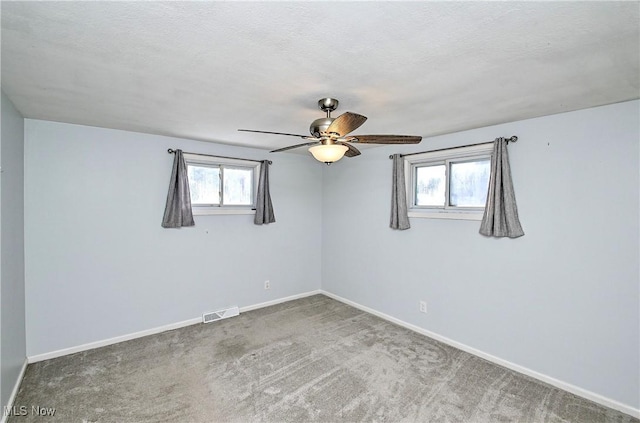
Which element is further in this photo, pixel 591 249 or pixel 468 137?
pixel 468 137

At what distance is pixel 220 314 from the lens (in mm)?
3750

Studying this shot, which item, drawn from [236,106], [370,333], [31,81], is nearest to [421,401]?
[370,333]

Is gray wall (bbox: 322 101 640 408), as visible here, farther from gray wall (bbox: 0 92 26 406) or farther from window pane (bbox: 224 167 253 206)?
gray wall (bbox: 0 92 26 406)

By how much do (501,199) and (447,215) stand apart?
0.59 m

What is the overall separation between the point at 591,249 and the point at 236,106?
3.01m

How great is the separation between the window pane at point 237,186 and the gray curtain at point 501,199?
9.81 ft

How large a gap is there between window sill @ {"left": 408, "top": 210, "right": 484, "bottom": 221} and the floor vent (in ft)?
8.58

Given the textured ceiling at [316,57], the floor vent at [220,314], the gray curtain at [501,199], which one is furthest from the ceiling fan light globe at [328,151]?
the floor vent at [220,314]

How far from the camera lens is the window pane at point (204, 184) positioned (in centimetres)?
366

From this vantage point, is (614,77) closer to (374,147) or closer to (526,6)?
(526,6)

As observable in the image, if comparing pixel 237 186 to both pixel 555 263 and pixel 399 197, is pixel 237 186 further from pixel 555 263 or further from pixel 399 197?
pixel 555 263

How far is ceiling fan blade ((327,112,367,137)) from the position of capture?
1.71 metres

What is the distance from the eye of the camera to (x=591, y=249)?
7.43 ft

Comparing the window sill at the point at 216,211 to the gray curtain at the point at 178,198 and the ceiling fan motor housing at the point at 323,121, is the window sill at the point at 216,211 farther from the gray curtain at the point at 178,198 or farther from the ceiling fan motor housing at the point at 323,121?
the ceiling fan motor housing at the point at 323,121
